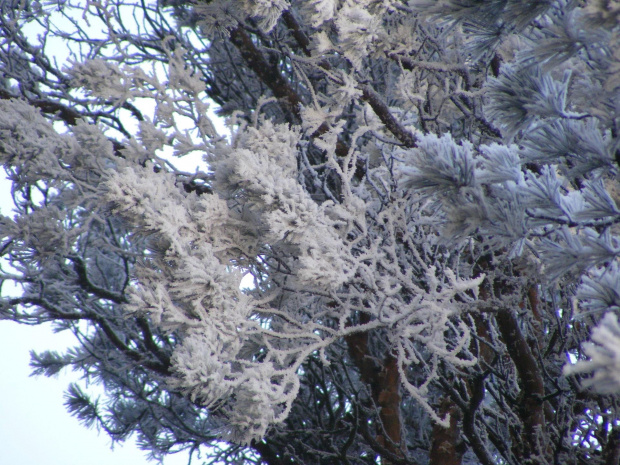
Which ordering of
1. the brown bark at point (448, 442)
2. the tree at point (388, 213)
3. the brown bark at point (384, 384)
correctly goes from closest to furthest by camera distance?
1. the tree at point (388, 213)
2. the brown bark at point (448, 442)
3. the brown bark at point (384, 384)

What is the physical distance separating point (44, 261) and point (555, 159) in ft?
7.28

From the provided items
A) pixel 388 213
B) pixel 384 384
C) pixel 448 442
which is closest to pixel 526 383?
pixel 448 442

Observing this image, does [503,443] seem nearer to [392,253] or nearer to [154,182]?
[392,253]

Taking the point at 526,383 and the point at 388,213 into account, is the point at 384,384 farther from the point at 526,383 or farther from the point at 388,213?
the point at 388,213

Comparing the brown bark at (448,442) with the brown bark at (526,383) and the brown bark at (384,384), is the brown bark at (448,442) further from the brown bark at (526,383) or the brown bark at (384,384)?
the brown bark at (526,383)

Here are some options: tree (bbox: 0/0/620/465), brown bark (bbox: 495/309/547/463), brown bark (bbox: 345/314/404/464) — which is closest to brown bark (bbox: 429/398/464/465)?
tree (bbox: 0/0/620/465)

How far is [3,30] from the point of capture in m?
3.56

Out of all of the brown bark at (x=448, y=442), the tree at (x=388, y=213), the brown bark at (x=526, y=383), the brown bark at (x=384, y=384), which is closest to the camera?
the tree at (x=388, y=213)

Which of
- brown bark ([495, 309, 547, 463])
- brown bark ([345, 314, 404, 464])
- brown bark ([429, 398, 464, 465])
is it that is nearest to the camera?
brown bark ([495, 309, 547, 463])

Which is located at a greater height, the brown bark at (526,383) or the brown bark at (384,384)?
the brown bark at (384,384)

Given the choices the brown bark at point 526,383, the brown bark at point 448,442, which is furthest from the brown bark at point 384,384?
the brown bark at point 526,383

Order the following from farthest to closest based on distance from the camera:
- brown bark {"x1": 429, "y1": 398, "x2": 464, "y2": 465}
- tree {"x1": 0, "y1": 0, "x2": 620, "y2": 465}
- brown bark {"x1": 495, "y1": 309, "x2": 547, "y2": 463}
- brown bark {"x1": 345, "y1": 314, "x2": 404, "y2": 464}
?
brown bark {"x1": 345, "y1": 314, "x2": 404, "y2": 464} → brown bark {"x1": 429, "y1": 398, "x2": 464, "y2": 465} → brown bark {"x1": 495, "y1": 309, "x2": 547, "y2": 463} → tree {"x1": 0, "y1": 0, "x2": 620, "y2": 465}

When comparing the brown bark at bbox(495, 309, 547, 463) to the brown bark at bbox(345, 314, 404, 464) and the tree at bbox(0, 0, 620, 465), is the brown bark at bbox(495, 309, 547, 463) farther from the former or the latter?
the brown bark at bbox(345, 314, 404, 464)

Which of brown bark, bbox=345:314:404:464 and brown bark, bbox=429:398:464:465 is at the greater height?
brown bark, bbox=345:314:404:464
